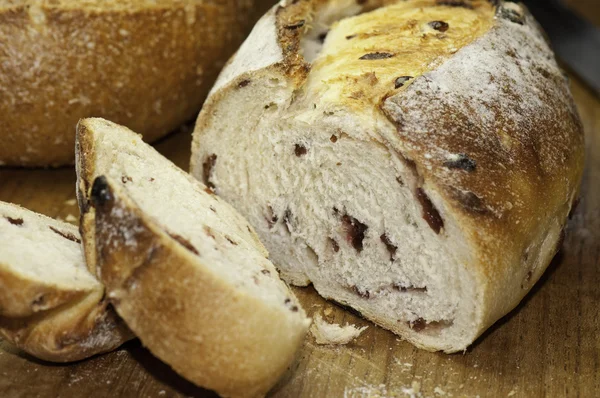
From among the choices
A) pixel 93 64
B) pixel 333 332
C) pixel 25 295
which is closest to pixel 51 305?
pixel 25 295

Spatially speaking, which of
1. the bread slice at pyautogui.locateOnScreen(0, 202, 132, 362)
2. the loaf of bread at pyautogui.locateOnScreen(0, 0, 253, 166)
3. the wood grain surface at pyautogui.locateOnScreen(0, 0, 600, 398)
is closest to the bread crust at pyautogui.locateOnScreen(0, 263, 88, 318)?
the bread slice at pyautogui.locateOnScreen(0, 202, 132, 362)

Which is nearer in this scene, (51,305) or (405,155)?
(51,305)

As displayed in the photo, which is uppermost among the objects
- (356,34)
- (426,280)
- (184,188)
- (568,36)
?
(356,34)

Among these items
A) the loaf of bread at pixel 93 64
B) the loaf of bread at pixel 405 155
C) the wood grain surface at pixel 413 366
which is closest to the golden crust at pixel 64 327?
the wood grain surface at pixel 413 366

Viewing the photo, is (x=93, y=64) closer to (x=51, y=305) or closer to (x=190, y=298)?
(x=51, y=305)

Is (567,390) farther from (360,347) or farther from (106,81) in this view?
(106,81)

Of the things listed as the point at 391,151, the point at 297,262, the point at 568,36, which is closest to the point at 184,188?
the point at 297,262
